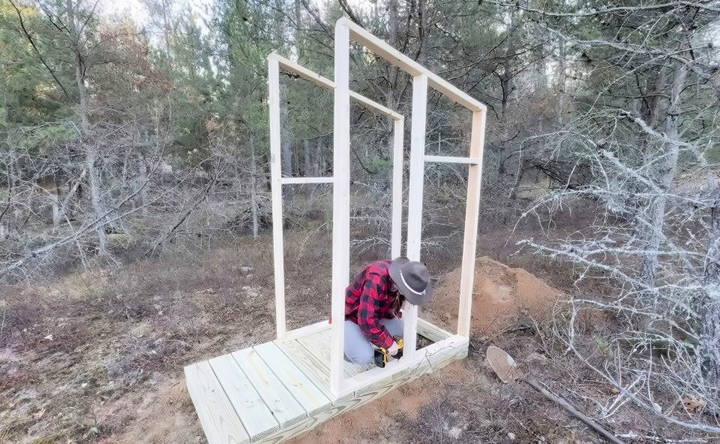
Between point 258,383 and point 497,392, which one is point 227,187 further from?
point 497,392

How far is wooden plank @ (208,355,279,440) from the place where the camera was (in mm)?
2041

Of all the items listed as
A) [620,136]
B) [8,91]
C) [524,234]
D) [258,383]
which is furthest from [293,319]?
[8,91]

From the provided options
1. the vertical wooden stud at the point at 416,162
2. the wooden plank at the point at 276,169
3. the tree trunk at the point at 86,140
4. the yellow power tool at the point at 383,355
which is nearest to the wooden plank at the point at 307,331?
the wooden plank at the point at 276,169

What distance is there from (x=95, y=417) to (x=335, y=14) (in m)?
6.38

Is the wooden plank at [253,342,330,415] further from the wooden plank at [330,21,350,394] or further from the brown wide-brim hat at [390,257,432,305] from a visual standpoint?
the brown wide-brim hat at [390,257,432,305]

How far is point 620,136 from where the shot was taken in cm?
537

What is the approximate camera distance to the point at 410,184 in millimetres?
2352

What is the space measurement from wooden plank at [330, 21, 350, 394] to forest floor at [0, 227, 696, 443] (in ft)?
3.05

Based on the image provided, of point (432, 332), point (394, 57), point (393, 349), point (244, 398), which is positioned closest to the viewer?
point (394, 57)

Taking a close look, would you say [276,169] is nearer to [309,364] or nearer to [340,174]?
[340,174]

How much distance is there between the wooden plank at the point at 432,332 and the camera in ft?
10.6

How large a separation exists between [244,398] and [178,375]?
112 centimetres

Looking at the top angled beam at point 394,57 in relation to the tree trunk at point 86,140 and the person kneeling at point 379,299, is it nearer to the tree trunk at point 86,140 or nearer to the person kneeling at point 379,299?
the person kneeling at point 379,299

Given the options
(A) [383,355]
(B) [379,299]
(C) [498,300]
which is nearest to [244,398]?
(A) [383,355]
